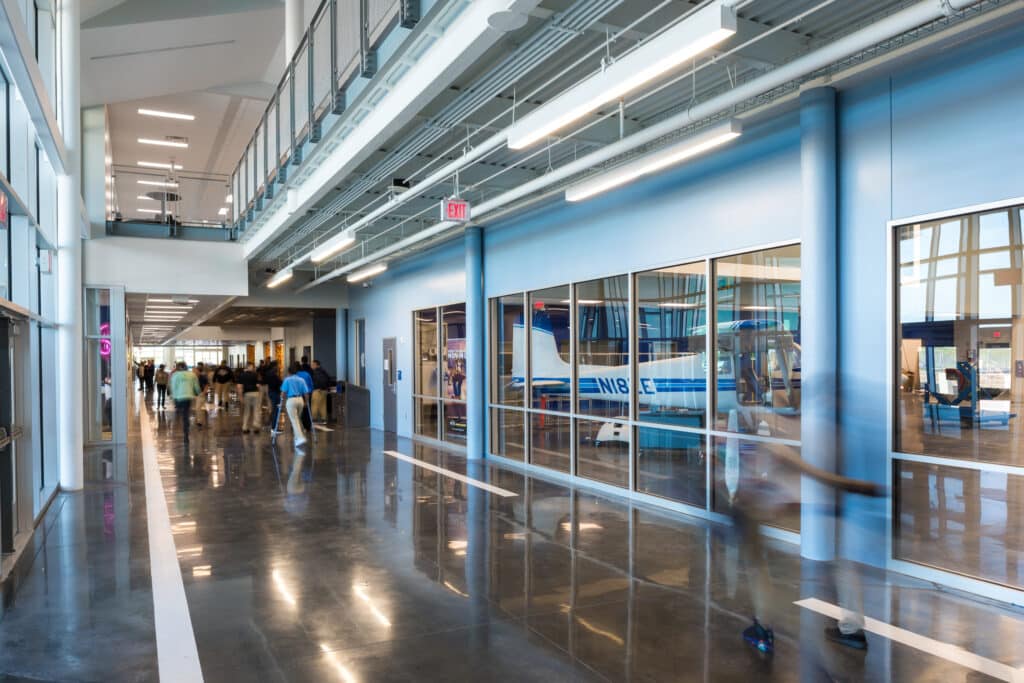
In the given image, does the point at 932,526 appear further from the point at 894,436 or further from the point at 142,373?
the point at 142,373

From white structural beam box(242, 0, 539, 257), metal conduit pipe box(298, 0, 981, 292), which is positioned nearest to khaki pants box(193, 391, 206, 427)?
white structural beam box(242, 0, 539, 257)

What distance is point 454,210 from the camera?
795 centimetres

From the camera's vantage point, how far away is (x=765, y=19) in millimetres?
4930

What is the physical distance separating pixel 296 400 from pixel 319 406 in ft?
16.3

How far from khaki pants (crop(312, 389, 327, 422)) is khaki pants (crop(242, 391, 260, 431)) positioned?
2.25 m

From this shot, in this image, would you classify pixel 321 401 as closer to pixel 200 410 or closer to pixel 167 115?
pixel 200 410

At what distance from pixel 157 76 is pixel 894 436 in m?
13.4

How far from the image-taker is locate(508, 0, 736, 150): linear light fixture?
358 centimetres

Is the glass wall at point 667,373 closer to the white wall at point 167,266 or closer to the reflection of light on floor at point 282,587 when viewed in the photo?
the reflection of light on floor at point 282,587

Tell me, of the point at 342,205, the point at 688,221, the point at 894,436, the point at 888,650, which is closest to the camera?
the point at 888,650

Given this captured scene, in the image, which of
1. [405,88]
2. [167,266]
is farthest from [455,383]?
[405,88]

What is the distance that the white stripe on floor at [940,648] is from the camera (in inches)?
148

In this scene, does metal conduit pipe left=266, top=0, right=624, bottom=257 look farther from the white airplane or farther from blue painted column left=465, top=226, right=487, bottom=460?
the white airplane

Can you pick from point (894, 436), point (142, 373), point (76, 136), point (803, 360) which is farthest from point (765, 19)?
Answer: point (142, 373)
